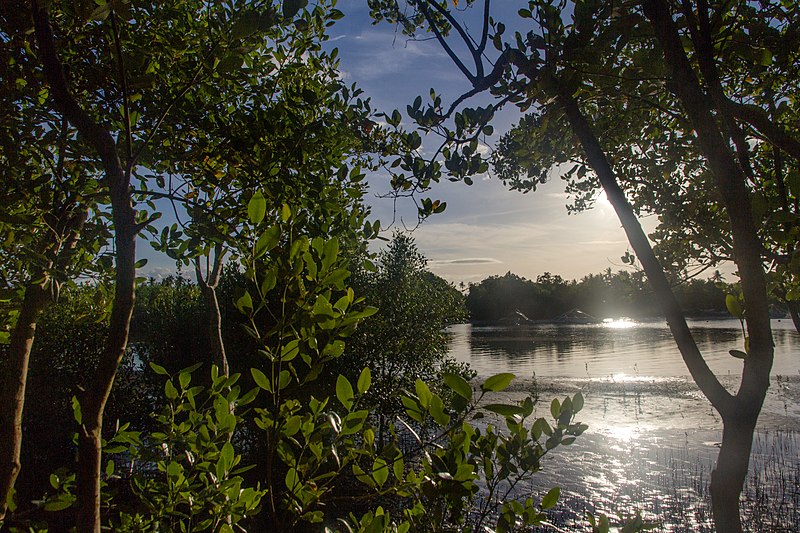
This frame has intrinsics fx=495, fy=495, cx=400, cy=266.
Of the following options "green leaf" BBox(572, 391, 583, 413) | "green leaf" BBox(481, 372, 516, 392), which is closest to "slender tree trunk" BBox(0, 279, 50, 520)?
"green leaf" BBox(481, 372, 516, 392)

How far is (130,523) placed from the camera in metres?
2.33

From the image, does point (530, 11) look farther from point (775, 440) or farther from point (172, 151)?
point (775, 440)

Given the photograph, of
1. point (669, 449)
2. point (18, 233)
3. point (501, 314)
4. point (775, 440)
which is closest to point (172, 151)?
point (18, 233)

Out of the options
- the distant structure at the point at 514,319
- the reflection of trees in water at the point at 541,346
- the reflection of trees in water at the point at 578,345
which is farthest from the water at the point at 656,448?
the distant structure at the point at 514,319

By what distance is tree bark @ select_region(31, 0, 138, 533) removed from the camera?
1762 millimetres

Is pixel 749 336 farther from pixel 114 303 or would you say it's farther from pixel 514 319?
pixel 514 319

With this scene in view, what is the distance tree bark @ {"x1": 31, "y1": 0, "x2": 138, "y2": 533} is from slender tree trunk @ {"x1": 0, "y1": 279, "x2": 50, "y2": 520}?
1.39 metres

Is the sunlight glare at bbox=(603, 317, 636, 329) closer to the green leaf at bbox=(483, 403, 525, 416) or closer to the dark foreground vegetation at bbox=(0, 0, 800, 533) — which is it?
the dark foreground vegetation at bbox=(0, 0, 800, 533)

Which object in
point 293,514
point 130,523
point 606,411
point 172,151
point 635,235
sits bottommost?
point 606,411

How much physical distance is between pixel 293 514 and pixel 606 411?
2157 centimetres

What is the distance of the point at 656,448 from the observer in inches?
601

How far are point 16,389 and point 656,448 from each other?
16.6 m

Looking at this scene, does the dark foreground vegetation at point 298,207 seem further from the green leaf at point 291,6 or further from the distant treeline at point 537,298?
the distant treeline at point 537,298

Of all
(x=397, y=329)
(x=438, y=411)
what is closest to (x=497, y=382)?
(x=438, y=411)
